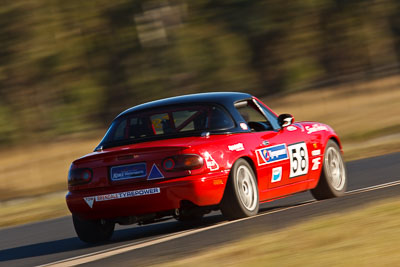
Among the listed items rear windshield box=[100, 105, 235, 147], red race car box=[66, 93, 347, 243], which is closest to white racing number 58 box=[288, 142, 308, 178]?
red race car box=[66, 93, 347, 243]

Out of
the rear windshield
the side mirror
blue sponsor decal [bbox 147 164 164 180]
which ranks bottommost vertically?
blue sponsor decal [bbox 147 164 164 180]

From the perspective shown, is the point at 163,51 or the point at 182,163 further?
the point at 163,51

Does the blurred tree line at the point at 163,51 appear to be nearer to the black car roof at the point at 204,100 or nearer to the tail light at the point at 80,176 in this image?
the black car roof at the point at 204,100

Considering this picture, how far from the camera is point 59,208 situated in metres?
15.0

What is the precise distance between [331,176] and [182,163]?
281 cm

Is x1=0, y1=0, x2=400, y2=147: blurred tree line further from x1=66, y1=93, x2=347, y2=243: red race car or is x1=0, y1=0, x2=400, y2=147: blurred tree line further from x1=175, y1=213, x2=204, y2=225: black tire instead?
x1=66, y1=93, x2=347, y2=243: red race car

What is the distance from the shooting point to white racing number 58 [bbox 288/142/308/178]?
9.34 metres

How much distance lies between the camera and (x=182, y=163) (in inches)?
313

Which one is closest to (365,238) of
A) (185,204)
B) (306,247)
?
(306,247)

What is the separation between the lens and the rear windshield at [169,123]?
28.4 feet

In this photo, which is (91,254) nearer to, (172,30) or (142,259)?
(142,259)

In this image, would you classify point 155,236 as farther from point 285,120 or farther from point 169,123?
point 285,120

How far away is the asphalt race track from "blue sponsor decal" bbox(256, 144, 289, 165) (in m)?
0.55

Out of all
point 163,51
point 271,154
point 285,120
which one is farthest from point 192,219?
point 163,51
